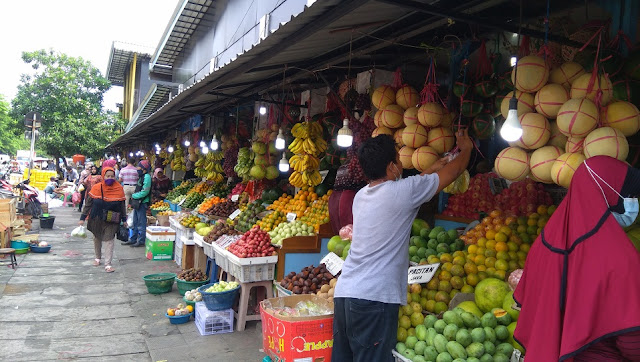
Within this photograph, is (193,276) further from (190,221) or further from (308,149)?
(308,149)

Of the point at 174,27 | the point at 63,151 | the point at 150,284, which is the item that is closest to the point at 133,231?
the point at 150,284

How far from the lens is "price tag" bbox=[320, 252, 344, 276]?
425 centimetres

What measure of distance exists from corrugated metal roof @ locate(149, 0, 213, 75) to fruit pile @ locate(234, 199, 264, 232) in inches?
313

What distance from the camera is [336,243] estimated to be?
475 centimetres

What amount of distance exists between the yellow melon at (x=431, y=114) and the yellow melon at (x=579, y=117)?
123 centimetres

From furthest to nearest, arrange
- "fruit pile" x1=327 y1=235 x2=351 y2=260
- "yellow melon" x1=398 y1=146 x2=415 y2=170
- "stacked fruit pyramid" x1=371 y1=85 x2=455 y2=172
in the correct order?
"fruit pile" x1=327 y1=235 x2=351 y2=260 < "yellow melon" x1=398 y1=146 x2=415 y2=170 < "stacked fruit pyramid" x1=371 y1=85 x2=455 y2=172

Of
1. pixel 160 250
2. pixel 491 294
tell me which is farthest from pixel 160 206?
pixel 491 294

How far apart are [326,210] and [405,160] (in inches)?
89.7

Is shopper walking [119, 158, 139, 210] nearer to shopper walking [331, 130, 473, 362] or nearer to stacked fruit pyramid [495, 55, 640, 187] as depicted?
shopper walking [331, 130, 473, 362]

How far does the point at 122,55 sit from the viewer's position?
27.2 m

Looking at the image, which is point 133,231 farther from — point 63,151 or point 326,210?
point 63,151

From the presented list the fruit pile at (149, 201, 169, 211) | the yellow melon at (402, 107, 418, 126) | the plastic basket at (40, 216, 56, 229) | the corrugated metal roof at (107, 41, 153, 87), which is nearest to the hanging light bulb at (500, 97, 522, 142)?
the yellow melon at (402, 107, 418, 126)

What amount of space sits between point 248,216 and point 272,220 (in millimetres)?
797

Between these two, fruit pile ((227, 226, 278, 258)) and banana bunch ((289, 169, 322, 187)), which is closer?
fruit pile ((227, 226, 278, 258))
